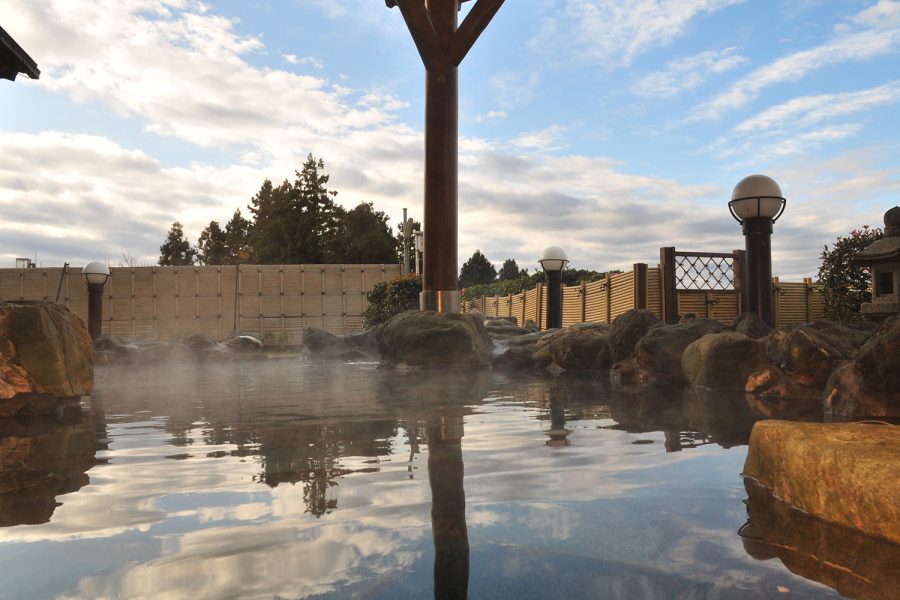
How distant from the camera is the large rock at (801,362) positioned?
Result: 14.3 feet

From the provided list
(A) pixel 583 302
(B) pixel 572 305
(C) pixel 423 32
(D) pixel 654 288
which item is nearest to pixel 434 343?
(C) pixel 423 32

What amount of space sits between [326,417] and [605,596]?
2703 mm

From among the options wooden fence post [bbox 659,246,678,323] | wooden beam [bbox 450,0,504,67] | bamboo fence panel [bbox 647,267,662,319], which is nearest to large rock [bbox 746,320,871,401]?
wooden beam [bbox 450,0,504,67]

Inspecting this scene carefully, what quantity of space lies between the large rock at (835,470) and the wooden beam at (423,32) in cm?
772

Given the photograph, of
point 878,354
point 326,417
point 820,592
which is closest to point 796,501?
point 820,592

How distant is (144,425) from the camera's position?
353 centimetres

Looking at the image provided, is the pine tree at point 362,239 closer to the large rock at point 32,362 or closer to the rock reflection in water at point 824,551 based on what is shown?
the large rock at point 32,362

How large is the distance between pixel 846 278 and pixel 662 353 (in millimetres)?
8446

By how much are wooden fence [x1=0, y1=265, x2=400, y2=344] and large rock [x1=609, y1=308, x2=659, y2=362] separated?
46.7 ft

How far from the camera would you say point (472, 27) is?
8.89 meters

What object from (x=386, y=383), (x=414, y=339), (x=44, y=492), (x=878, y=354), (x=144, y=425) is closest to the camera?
(x=44, y=492)

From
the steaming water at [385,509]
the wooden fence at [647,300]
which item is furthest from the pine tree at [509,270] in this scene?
the steaming water at [385,509]

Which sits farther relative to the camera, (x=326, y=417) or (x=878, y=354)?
(x=326, y=417)

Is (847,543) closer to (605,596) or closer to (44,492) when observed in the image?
(605,596)
